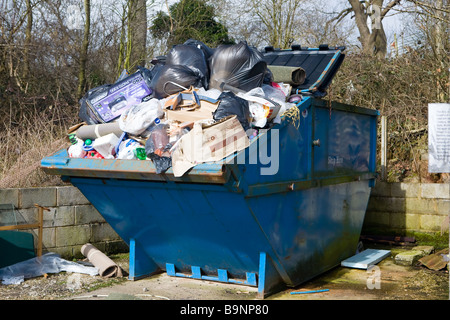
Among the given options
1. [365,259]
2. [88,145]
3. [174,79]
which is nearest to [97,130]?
[88,145]

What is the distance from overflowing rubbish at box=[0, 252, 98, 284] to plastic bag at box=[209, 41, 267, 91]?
213 centimetres

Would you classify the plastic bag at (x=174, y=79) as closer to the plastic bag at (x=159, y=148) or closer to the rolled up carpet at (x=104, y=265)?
the plastic bag at (x=159, y=148)

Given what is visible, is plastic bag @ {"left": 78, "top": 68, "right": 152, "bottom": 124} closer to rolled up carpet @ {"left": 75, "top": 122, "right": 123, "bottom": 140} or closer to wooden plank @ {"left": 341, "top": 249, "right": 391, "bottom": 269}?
rolled up carpet @ {"left": 75, "top": 122, "right": 123, "bottom": 140}

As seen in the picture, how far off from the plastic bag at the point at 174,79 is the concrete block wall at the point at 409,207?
12.5 ft

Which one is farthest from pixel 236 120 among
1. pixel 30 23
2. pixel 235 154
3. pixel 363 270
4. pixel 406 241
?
pixel 30 23

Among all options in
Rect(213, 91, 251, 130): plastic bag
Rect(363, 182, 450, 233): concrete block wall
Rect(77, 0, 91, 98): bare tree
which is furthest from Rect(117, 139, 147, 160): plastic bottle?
Rect(77, 0, 91, 98): bare tree

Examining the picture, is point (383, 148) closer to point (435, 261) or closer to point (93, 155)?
point (435, 261)

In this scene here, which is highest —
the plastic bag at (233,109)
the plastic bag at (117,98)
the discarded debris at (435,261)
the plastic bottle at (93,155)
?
the plastic bag at (117,98)

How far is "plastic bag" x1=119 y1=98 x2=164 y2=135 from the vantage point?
3.77 meters

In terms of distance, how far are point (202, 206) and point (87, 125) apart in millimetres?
1311

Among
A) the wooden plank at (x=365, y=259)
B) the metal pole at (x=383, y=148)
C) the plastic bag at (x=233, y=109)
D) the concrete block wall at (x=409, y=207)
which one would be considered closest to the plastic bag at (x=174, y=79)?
the plastic bag at (x=233, y=109)

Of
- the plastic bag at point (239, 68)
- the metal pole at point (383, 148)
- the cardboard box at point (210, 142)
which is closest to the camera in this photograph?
the cardboard box at point (210, 142)

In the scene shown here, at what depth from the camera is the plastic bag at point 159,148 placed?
3.43 meters

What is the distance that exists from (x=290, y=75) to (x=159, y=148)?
146cm
